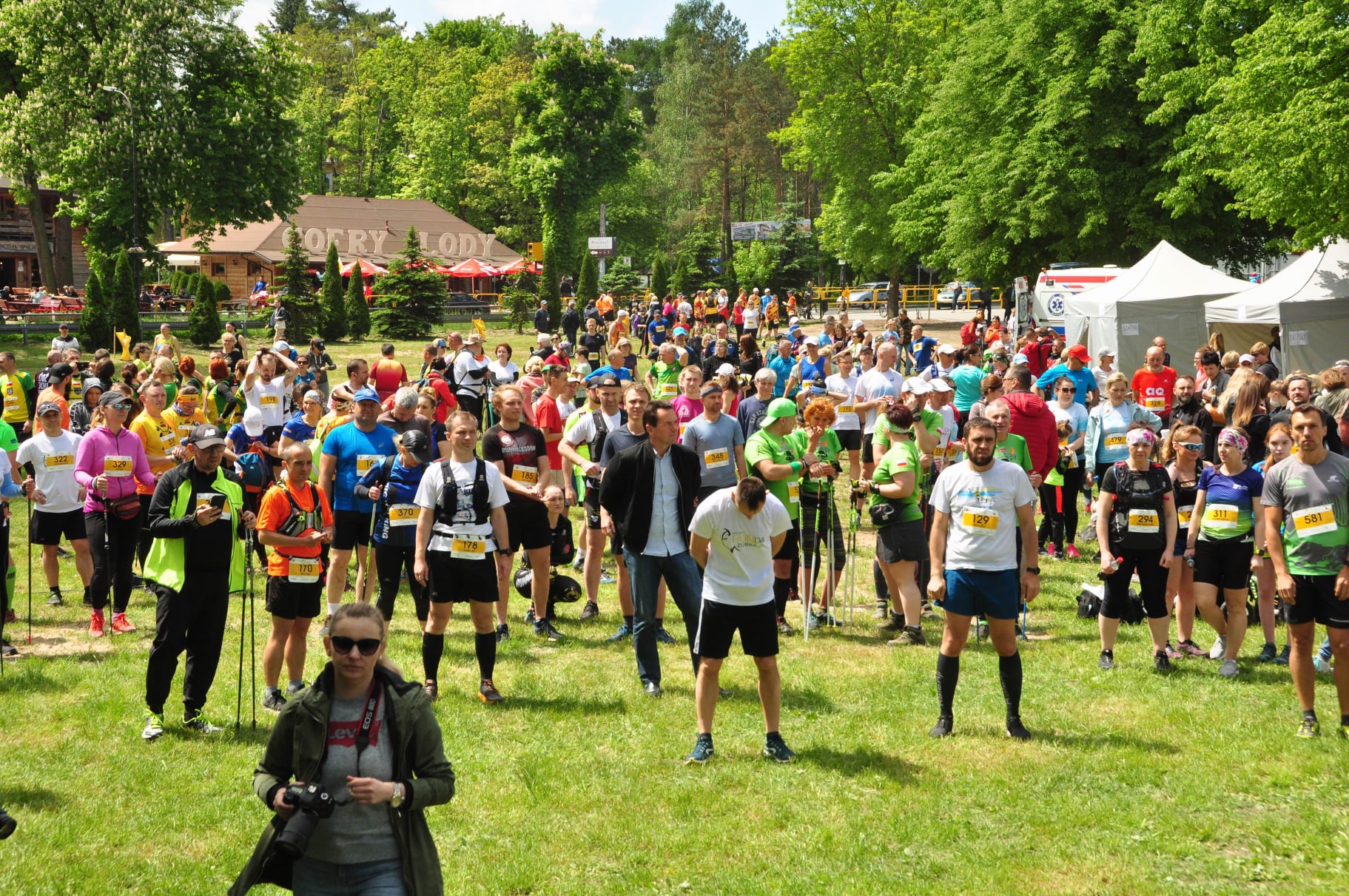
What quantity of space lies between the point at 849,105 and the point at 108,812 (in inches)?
1856

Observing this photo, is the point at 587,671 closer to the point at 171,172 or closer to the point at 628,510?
the point at 628,510

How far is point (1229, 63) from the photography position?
2634 cm

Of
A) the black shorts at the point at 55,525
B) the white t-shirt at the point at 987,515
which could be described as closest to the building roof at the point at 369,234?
Result: the black shorts at the point at 55,525

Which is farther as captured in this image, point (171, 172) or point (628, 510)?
point (171, 172)

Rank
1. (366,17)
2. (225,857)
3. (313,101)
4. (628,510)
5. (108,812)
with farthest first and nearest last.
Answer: (366,17) < (313,101) < (628,510) < (108,812) < (225,857)

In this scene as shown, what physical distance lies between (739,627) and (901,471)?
105 inches

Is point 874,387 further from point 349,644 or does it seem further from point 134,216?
point 134,216

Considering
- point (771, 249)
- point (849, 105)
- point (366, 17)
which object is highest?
point (366, 17)

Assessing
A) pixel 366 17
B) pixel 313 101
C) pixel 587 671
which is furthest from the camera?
pixel 366 17

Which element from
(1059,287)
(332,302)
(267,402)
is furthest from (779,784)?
(332,302)

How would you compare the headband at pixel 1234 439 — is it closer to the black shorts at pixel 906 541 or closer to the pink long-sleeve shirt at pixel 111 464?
the black shorts at pixel 906 541

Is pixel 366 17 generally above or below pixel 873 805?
above

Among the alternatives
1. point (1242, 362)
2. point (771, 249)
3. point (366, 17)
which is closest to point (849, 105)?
point (771, 249)

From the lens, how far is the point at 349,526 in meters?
9.27
